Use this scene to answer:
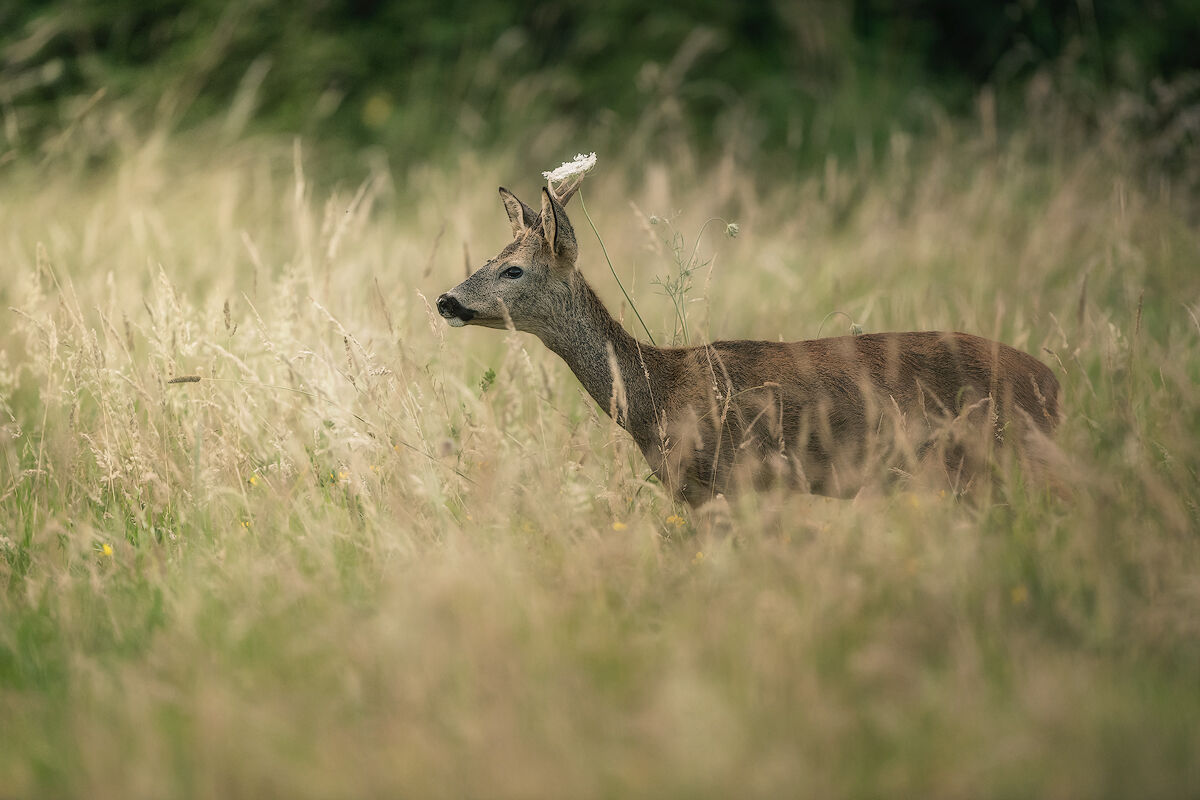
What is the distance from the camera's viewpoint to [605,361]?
4070 mm

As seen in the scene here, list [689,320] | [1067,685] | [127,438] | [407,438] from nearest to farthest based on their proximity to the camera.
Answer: [1067,685]
[407,438]
[127,438]
[689,320]

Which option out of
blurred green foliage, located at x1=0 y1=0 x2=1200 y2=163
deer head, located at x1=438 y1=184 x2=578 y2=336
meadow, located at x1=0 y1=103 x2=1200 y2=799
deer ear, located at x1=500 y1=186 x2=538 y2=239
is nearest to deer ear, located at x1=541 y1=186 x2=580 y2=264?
deer head, located at x1=438 y1=184 x2=578 y2=336

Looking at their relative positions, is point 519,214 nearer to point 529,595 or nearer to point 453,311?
point 453,311

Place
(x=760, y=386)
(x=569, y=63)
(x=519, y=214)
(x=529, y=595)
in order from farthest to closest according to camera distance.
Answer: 1. (x=569, y=63)
2. (x=519, y=214)
3. (x=760, y=386)
4. (x=529, y=595)

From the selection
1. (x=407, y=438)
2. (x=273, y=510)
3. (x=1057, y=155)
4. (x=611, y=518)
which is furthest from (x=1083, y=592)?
(x=1057, y=155)

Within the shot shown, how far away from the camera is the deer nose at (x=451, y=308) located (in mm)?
3893

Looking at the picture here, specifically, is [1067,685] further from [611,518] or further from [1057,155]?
[1057,155]

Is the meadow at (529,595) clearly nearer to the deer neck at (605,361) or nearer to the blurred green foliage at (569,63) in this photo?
the deer neck at (605,361)

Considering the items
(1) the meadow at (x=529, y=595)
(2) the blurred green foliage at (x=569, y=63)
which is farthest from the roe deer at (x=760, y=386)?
(2) the blurred green foliage at (x=569, y=63)

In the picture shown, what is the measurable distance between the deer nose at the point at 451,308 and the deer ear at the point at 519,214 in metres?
0.42

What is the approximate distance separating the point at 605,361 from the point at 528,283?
37cm

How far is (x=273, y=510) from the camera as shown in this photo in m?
3.77

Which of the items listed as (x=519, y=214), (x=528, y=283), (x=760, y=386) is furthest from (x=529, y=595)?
(x=519, y=214)

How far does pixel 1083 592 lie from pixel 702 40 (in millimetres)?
6206
